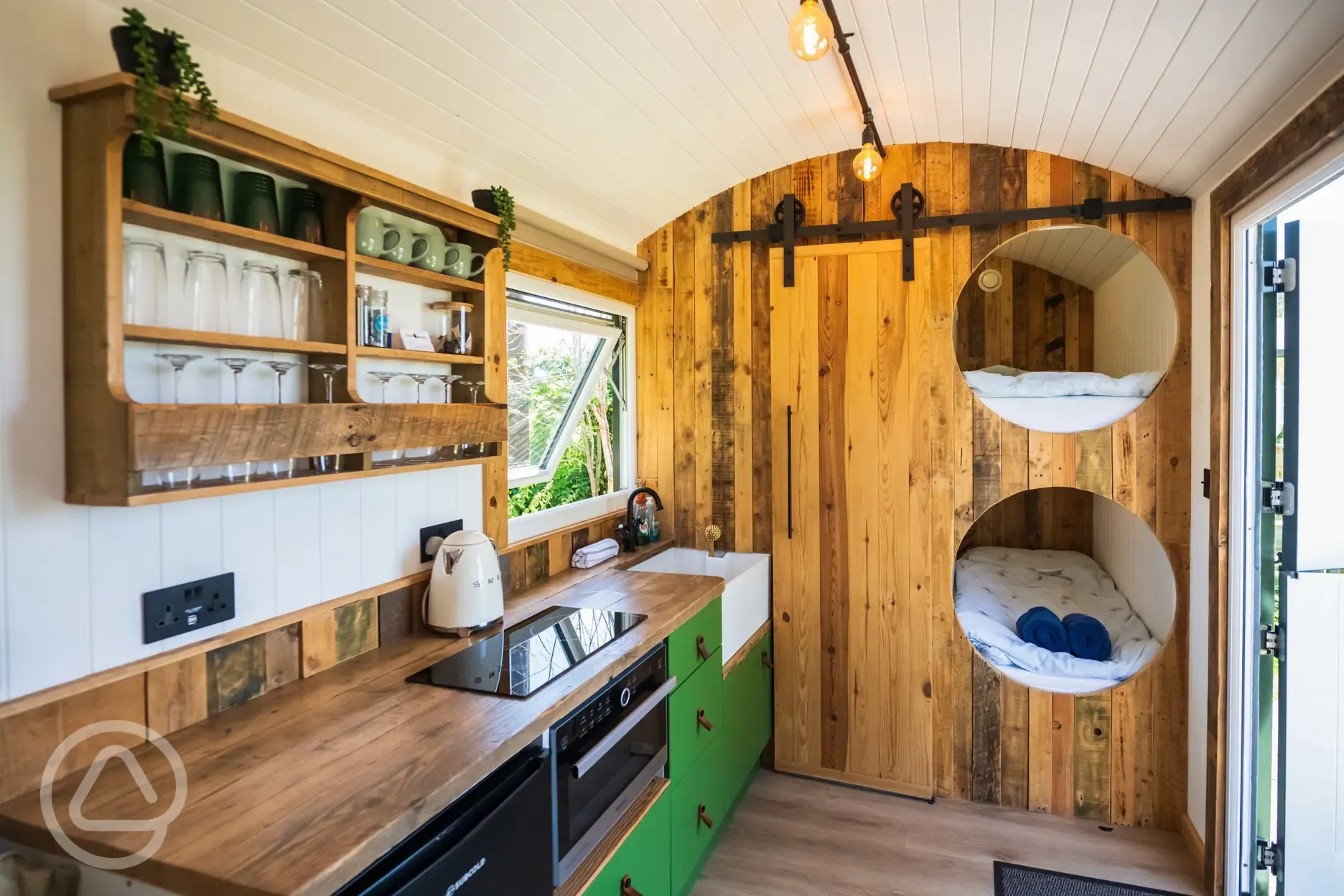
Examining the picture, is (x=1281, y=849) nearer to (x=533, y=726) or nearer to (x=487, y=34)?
(x=533, y=726)

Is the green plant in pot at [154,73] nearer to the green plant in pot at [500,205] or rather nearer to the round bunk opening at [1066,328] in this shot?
the green plant in pot at [500,205]

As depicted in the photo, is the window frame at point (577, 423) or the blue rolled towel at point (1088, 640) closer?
the window frame at point (577, 423)

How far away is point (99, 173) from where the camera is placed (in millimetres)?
1145

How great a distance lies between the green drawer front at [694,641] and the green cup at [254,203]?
4.58ft

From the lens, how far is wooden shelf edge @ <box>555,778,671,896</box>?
155cm

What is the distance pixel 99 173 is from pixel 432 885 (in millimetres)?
1200

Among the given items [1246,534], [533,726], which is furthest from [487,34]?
[1246,534]

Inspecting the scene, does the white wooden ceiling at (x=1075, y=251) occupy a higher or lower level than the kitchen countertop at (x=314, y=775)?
higher

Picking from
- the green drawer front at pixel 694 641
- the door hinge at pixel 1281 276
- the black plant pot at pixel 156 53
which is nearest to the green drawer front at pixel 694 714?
the green drawer front at pixel 694 641

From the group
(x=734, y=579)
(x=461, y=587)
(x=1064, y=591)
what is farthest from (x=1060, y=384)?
(x=461, y=587)

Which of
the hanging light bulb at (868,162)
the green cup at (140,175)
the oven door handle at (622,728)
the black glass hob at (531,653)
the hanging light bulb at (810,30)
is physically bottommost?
the oven door handle at (622,728)

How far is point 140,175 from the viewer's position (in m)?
1.22

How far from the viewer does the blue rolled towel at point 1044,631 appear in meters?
2.84

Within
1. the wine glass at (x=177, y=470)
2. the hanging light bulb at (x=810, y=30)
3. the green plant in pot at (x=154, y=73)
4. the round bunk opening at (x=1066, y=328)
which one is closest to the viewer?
the green plant in pot at (x=154, y=73)
